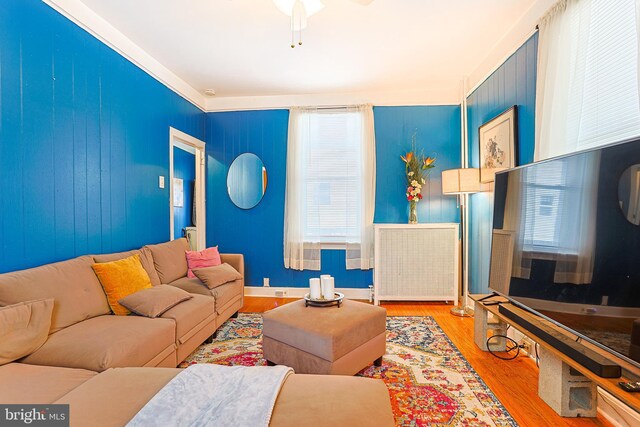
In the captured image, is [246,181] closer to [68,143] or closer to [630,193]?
[68,143]

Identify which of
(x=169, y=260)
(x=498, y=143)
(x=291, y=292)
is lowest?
(x=291, y=292)

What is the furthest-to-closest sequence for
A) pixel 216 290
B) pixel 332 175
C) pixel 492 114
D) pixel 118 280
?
pixel 332 175, pixel 492 114, pixel 216 290, pixel 118 280

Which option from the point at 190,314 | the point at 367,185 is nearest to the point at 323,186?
the point at 367,185

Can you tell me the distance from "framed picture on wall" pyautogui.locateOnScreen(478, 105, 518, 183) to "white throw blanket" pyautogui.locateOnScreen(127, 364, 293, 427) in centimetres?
260

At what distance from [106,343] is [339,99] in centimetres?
372

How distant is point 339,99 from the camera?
4.25 m

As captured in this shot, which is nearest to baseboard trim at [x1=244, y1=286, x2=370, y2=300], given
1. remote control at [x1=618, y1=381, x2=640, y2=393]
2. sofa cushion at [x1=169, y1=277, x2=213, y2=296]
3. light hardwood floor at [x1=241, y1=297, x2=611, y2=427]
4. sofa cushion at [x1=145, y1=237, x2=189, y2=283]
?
light hardwood floor at [x1=241, y1=297, x2=611, y2=427]

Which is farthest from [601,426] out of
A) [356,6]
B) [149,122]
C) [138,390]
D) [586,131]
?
[149,122]

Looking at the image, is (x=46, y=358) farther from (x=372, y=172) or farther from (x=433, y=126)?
(x=433, y=126)

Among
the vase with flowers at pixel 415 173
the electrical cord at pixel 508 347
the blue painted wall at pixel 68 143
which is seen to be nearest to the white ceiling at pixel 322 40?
the blue painted wall at pixel 68 143

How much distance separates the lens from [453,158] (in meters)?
4.14

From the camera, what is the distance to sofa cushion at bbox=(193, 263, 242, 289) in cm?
292

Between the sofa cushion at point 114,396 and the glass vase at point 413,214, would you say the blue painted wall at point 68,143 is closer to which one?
the sofa cushion at point 114,396

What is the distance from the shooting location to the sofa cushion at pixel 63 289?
170cm
